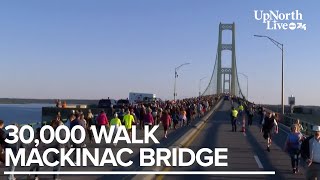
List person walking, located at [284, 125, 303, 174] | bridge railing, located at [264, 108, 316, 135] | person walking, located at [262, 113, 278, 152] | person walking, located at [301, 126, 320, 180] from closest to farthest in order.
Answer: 1. person walking, located at [301, 126, 320, 180]
2. person walking, located at [284, 125, 303, 174]
3. person walking, located at [262, 113, 278, 152]
4. bridge railing, located at [264, 108, 316, 135]

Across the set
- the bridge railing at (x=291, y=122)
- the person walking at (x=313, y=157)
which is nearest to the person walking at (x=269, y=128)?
the bridge railing at (x=291, y=122)

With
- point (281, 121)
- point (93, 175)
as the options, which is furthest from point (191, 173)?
point (281, 121)

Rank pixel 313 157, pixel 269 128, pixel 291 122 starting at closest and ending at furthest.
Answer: pixel 313 157 → pixel 269 128 → pixel 291 122

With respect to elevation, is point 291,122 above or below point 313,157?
below

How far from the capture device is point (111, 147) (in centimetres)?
2078

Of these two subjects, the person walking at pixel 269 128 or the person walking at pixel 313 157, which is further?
the person walking at pixel 269 128

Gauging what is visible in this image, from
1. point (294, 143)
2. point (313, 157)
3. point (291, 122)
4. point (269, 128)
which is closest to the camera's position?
point (313, 157)

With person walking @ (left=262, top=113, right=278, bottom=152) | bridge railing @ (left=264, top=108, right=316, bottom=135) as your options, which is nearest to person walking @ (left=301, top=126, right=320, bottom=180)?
person walking @ (left=262, top=113, right=278, bottom=152)

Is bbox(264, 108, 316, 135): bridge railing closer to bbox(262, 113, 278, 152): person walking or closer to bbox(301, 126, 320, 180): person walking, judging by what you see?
bbox(262, 113, 278, 152): person walking

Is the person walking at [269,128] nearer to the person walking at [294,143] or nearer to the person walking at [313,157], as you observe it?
the person walking at [294,143]

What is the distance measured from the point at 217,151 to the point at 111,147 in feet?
13.1

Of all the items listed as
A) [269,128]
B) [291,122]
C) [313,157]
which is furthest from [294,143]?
[291,122]

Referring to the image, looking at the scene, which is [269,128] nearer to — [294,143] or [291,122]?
[294,143]

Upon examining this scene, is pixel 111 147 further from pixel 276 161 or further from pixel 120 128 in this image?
pixel 276 161
